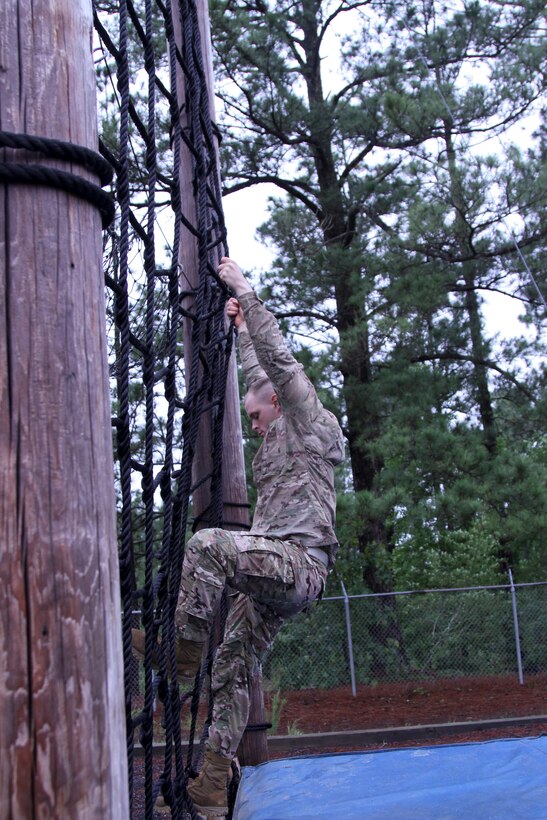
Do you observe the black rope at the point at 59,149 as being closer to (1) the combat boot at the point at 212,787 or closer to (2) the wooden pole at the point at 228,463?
(2) the wooden pole at the point at 228,463

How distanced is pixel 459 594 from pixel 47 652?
998 centimetres

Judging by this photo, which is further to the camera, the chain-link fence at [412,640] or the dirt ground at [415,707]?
the chain-link fence at [412,640]

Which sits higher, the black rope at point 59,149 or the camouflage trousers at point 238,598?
the black rope at point 59,149

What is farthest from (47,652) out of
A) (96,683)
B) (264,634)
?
(264,634)

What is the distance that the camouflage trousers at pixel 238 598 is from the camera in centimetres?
278

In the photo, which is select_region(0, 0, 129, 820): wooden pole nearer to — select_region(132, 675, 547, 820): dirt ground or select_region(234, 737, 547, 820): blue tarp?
select_region(234, 737, 547, 820): blue tarp

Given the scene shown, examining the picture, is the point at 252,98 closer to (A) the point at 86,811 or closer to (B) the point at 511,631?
(B) the point at 511,631

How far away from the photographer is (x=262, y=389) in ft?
11.5

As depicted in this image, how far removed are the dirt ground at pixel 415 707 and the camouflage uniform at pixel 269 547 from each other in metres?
3.67

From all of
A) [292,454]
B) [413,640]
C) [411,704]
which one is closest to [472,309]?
[413,640]

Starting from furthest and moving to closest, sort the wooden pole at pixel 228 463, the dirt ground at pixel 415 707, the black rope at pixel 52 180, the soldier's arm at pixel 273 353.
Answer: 1. the dirt ground at pixel 415 707
2. the wooden pole at pixel 228 463
3. the soldier's arm at pixel 273 353
4. the black rope at pixel 52 180

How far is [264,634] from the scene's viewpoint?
3283mm

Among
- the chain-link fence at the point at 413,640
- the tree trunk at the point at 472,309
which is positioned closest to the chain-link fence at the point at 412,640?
the chain-link fence at the point at 413,640

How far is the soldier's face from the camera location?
345cm
